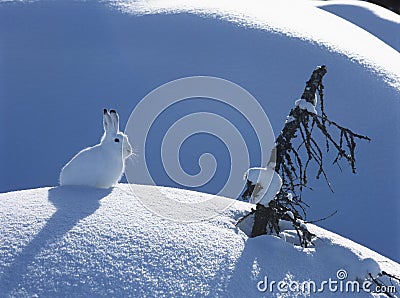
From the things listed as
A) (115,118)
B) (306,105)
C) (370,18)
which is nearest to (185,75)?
(115,118)

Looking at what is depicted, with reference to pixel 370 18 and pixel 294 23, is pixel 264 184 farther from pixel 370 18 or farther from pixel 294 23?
pixel 370 18

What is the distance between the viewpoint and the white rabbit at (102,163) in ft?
9.21

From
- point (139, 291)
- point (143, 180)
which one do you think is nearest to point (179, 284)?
point (139, 291)

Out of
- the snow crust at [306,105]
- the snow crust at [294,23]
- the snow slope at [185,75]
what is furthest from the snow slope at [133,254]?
the snow crust at [294,23]

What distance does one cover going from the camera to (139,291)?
189 cm

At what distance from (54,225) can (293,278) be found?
37.3 inches

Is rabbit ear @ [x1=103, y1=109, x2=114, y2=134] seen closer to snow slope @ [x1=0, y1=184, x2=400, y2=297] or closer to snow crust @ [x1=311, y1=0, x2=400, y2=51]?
snow slope @ [x1=0, y1=184, x2=400, y2=297]

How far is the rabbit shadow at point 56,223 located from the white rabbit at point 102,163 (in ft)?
0.27

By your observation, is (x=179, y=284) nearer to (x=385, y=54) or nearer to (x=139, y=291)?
(x=139, y=291)

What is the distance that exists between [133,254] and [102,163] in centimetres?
90

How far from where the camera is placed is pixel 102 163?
9.38 ft

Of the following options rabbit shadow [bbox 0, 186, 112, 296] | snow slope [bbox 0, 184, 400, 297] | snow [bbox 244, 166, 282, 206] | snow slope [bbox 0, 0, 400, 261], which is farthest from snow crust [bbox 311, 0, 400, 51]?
rabbit shadow [bbox 0, 186, 112, 296]

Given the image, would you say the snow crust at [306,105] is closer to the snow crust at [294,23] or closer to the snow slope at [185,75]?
the snow slope at [185,75]

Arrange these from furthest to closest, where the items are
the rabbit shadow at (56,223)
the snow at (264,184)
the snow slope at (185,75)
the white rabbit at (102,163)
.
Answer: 1. the snow slope at (185,75)
2. the white rabbit at (102,163)
3. the snow at (264,184)
4. the rabbit shadow at (56,223)
